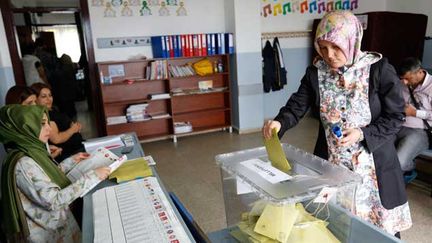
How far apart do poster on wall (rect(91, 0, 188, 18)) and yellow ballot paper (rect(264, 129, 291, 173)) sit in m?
3.93

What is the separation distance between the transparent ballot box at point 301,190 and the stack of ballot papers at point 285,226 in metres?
0.03

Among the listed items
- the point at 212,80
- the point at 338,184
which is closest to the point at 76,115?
the point at 212,80

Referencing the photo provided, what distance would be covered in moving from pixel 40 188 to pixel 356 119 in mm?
1306

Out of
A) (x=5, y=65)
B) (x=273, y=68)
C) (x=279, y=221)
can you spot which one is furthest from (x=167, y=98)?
(x=279, y=221)

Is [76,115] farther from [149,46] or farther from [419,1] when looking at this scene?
[419,1]

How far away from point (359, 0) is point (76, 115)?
5.69 m

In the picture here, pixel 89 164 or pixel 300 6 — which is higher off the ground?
pixel 300 6

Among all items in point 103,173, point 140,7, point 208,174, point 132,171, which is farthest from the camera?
point 140,7

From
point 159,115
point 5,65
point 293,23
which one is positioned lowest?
point 159,115

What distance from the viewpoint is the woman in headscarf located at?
119 cm

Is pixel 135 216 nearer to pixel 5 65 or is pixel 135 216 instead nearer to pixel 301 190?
pixel 301 190

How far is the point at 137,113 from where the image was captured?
455cm

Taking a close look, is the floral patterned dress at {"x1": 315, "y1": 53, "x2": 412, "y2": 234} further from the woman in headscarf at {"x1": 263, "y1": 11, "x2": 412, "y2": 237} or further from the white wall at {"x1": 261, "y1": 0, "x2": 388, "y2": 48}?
the white wall at {"x1": 261, "y1": 0, "x2": 388, "y2": 48}

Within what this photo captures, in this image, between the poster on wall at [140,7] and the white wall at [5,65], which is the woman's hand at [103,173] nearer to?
the white wall at [5,65]
